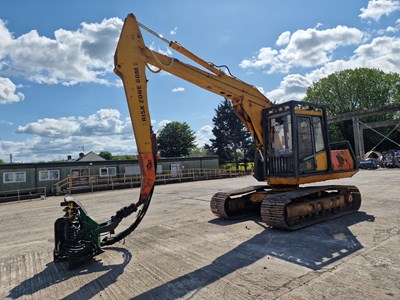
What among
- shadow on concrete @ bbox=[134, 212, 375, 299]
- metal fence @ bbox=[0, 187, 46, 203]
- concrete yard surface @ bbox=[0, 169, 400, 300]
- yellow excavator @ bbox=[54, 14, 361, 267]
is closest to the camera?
concrete yard surface @ bbox=[0, 169, 400, 300]

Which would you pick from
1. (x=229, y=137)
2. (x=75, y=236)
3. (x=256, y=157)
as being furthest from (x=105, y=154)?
(x=75, y=236)

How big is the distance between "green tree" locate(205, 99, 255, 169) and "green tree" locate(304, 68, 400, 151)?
42.1 ft

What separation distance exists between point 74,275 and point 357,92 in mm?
50584

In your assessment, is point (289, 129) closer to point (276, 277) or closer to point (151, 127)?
point (151, 127)

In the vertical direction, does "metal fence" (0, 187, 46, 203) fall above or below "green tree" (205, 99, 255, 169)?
below

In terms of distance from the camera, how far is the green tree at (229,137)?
48.5 m

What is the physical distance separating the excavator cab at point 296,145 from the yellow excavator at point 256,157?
2cm

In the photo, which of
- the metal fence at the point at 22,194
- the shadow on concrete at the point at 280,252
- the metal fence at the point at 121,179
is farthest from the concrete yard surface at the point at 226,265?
the metal fence at the point at 121,179

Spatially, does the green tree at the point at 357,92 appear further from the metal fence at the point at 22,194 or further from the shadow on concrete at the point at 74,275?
the shadow on concrete at the point at 74,275

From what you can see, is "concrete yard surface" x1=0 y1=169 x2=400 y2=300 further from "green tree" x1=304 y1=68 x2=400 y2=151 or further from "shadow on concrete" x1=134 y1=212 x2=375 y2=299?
"green tree" x1=304 y1=68 x2=400 y2=151

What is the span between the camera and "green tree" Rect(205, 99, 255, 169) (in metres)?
48.5

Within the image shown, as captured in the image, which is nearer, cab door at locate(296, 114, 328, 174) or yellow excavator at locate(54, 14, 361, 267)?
yellow excavator at locate(54, 14, 361, 267)

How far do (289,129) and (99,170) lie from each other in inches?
937

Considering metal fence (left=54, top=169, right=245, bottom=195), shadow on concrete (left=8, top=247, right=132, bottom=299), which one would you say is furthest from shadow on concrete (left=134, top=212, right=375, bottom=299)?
metal fence (left=54, top=169, right=245, bottom=195)
